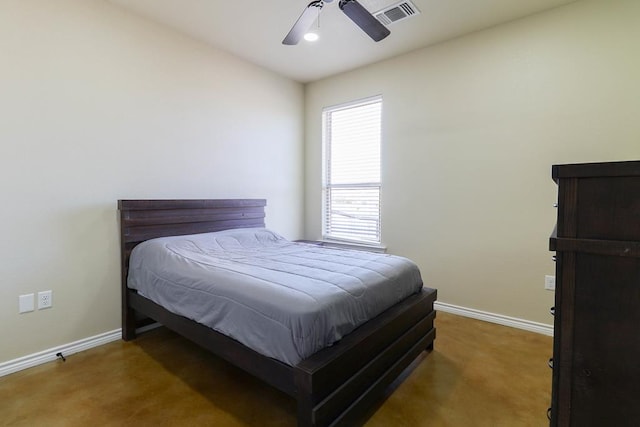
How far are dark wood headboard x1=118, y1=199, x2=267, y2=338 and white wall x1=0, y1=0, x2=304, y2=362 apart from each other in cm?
13

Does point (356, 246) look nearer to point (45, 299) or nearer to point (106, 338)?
point (106, 338)

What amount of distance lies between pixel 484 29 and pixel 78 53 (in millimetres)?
3484

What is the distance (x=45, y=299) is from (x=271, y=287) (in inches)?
74.0

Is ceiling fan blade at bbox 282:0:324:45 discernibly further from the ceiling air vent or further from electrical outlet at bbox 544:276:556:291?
electrical outlet at bbox 544:276:556:291

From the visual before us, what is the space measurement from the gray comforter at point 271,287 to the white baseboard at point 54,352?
1.64 ft

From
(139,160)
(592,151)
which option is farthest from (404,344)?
(139,160)

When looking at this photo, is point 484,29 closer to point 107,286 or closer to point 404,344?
point 404,344

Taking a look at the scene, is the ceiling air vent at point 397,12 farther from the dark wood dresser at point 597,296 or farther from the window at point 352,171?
the dark wood dresser at point 597,296

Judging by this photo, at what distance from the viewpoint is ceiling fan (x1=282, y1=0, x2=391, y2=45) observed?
1.99m

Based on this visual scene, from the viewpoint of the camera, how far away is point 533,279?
2.82 m

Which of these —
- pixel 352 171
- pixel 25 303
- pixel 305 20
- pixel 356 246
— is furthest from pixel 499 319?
pixel 25 303

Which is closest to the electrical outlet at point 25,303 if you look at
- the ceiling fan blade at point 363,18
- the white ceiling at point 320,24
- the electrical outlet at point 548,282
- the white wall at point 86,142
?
the white wall at point 86,142

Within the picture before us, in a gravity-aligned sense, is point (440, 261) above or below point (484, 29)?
below

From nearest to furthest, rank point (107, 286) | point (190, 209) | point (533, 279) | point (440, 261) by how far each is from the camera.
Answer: point (107, 286), point (533, 279), point (190, 209), point (440, 261)
